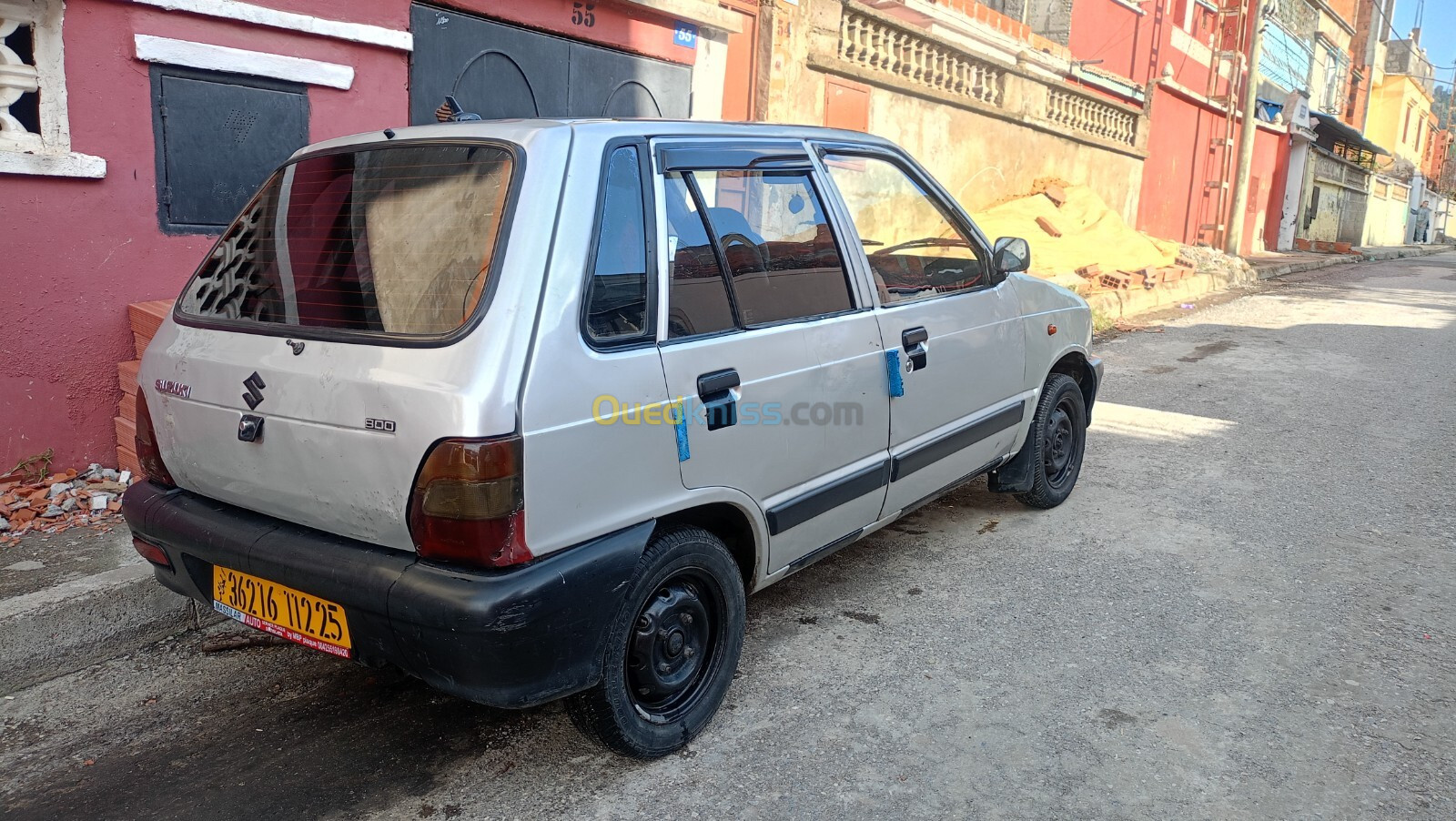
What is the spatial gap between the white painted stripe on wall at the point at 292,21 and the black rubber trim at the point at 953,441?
3923 mm

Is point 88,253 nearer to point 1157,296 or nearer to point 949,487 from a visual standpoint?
point 949,487

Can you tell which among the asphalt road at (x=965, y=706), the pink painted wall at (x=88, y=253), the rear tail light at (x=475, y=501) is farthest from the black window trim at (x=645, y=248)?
the pink painted wall at (x=88, y=253)

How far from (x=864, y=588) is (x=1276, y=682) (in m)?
1.43

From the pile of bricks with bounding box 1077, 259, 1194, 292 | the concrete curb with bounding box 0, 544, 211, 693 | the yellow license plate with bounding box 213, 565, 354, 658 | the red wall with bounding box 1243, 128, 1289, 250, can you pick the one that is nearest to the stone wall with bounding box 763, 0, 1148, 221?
the pile of bricks with bounding box 1077, 259, 1194, 292

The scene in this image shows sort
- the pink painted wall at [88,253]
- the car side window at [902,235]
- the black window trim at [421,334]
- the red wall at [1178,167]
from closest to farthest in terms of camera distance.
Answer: the black window trim at [421,334] < the car side window at [902,235] < the pink painted wall at [88,253] < the red wall at [1178,167]

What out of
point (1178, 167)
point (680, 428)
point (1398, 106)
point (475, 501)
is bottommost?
point (475, 501)

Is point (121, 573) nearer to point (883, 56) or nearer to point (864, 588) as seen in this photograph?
point (864, 588)

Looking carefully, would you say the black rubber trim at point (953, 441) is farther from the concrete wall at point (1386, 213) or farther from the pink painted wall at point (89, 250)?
the concrete wall at point (1386, 213)

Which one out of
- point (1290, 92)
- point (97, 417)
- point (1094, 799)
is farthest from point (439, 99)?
point (1290, 92)

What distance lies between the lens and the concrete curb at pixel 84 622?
3174mm

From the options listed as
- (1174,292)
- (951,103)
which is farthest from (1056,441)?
(1174,292)

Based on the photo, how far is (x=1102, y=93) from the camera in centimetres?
1770

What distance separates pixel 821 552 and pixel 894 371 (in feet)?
2.21

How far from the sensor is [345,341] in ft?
8.03
